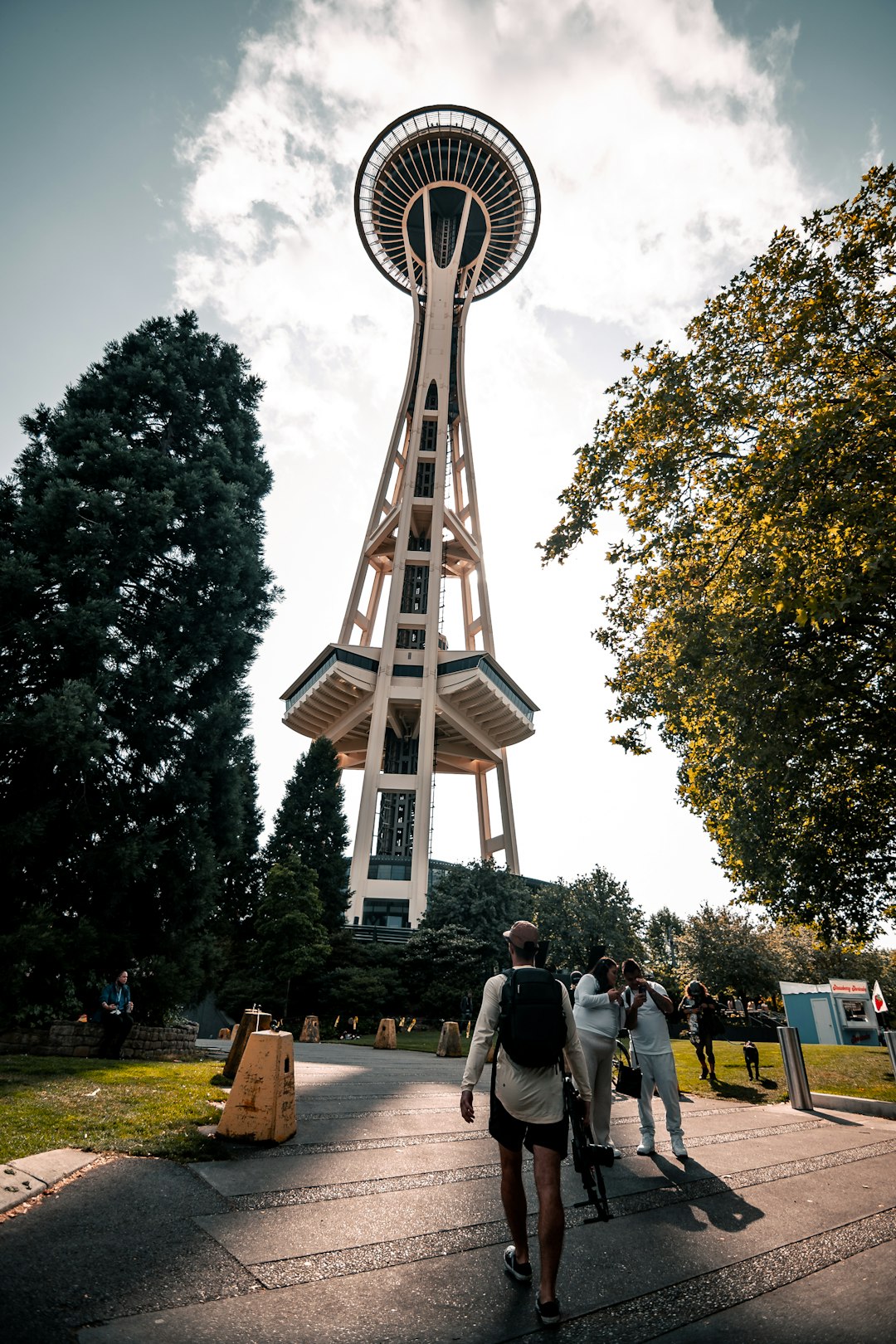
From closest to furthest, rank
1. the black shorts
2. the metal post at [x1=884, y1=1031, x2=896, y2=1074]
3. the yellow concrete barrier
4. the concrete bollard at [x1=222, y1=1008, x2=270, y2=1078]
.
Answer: the black shorts < the yellow concrete barrier < the concrete bollard at [x1=222, y1=1008, x2=270, y2=1078] < the metal post at [x1=884, y1=1031, x2=896, y2=1074]

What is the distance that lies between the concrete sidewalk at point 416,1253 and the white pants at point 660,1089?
Answer: 31 cm

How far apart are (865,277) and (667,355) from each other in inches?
115

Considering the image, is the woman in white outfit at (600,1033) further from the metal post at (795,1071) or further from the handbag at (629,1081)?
the metal post at (795,1071)

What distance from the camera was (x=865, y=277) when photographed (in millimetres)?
9789

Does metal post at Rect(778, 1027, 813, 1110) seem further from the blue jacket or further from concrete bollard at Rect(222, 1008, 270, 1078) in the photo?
the blue jacket

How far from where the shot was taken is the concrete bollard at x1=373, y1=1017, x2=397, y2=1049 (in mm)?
18812

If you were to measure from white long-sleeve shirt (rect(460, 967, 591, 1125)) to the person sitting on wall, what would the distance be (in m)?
8.61

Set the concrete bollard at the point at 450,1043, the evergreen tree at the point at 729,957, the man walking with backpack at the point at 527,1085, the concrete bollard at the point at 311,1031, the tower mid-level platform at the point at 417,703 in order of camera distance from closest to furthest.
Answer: the man walking with backpack at the point at 527,1085 < the concrete bollard at the point at 450,1043 < the concrete bollard at the point at 311,1031 < the evergreen tree at the point at 729,957 < the tower mid-level platform at the point at 417,703

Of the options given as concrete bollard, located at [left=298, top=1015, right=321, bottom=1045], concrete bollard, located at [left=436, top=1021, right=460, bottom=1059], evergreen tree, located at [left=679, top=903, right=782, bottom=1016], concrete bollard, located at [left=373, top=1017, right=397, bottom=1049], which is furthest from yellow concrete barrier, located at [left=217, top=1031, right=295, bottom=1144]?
evergreen tree, located at [left=679, top=903, right=782, bottom=1016]

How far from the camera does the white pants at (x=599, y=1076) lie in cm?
588

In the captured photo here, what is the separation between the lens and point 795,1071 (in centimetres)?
1000

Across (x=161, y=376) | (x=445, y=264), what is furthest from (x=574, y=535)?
(x=445, y=264)

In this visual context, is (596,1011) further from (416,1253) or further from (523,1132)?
(416,1253)

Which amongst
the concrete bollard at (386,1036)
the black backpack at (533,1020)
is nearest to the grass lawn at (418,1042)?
the concrete bollard at (386,1036)
